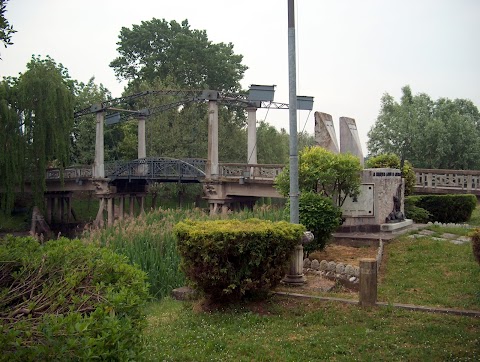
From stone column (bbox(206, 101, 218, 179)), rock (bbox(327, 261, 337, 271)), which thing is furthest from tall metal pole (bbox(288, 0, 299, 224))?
stone column (bbox(206, 101, 218, 179))

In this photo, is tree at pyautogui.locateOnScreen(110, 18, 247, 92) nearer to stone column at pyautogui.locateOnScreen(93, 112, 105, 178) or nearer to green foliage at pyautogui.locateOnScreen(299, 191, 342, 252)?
stone column at pyautogui.locateOnScreen(93, 112, 105, 178)

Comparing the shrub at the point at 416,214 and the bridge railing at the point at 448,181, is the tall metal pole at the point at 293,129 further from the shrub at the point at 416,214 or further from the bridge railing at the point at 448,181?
the bridge railing at the point at 448,181

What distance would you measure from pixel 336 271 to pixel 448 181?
47.2ft

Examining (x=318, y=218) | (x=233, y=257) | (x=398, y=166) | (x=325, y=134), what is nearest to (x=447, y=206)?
(x=398, y=166)

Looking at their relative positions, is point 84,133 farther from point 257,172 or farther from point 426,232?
point 426,232

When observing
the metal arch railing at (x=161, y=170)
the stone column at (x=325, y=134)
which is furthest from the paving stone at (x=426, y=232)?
the metal arch railing at (x=161, y=170)

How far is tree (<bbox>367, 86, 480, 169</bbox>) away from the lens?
34.3 meters

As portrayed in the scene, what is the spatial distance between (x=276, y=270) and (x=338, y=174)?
604 cm

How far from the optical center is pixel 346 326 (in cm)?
651

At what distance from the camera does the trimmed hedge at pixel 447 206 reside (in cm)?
1850

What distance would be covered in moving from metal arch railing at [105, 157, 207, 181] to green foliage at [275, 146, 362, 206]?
50.8 feet

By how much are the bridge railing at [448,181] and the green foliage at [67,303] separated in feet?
64.5

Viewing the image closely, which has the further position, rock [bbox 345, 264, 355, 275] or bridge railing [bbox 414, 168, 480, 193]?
bridge railing [bbox 414, 168, 480, 193]

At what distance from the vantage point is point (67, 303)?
389cm
